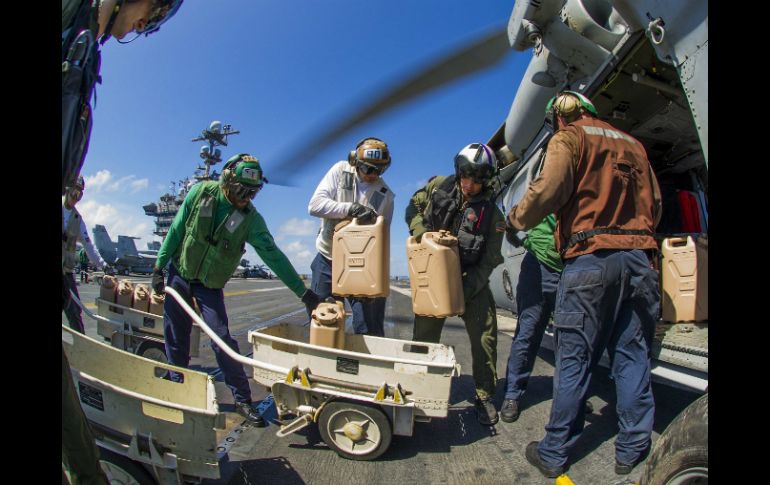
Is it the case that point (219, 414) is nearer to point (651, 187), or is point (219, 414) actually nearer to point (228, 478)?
point (228, 478)

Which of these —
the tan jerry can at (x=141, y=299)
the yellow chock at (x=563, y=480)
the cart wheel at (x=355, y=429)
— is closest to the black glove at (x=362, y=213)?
the cart wheel at (x=355, y=429)

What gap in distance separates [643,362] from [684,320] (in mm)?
832

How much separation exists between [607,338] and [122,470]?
2340mm

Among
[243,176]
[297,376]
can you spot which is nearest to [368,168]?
[243,176]

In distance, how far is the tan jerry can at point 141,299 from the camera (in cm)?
409

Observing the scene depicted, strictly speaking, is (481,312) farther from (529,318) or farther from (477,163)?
(477,163)

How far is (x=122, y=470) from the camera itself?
145 cm

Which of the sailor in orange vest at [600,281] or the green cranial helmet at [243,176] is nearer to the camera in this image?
the sailor in orange vest at [600,281]

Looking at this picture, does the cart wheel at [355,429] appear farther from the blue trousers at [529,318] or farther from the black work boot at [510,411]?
the blue trousers at [529,318]

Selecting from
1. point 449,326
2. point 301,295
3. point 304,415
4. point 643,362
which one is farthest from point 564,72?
point 449,326

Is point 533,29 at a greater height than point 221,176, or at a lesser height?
greater

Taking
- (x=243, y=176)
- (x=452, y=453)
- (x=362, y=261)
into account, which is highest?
(x=243, y=176)

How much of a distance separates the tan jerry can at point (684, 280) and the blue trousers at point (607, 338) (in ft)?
2.47

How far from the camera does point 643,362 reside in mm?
1995
